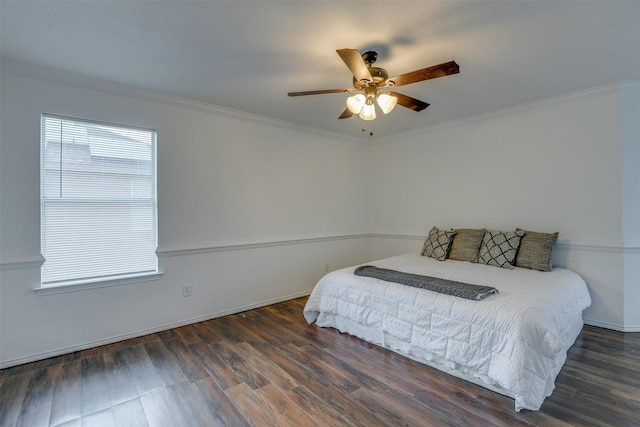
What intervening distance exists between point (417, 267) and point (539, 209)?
157cm

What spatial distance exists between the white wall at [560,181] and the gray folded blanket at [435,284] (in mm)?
1631

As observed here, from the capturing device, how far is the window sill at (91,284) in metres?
2.59

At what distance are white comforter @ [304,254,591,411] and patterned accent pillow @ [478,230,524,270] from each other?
0.41 feet

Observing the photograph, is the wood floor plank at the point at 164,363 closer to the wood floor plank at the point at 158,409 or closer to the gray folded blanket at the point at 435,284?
the wood floor plank at the point at 158,409

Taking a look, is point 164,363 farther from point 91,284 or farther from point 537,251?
point 537,251

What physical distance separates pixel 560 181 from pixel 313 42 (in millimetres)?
3036

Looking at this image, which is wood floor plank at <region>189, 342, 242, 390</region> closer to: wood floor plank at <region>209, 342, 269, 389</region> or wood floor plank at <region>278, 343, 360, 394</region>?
wood floor plank at <region>209, 342, 269, 389</region>

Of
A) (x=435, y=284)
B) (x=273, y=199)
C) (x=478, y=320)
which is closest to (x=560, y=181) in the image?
(x=435, y=284)

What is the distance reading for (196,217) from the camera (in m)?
3.40

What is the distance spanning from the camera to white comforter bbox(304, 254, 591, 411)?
1898 millimetres

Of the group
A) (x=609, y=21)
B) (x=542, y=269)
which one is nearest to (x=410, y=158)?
(x=542, y=269)

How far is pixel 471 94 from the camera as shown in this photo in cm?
319

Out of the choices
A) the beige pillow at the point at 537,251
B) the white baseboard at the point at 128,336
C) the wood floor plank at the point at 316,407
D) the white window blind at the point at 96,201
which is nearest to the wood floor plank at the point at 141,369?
the white baseboard at the point at 128,336

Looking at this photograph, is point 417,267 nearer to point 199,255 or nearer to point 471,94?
point 471,94
